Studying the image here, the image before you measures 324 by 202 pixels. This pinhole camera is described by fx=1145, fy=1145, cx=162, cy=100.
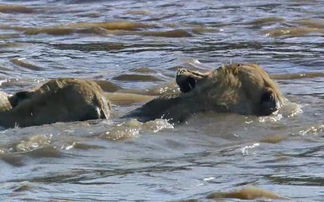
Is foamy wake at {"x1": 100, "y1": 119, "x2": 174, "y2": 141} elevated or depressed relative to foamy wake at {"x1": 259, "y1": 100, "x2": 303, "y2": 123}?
elevated

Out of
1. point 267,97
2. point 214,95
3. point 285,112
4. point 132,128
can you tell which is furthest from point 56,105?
point 285,112

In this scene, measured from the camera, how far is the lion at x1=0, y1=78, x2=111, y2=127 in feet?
23.2

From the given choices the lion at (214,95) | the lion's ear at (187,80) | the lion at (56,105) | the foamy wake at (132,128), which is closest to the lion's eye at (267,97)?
the lion at (214,95)

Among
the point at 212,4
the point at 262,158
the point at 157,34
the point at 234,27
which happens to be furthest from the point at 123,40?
the point at 262,158

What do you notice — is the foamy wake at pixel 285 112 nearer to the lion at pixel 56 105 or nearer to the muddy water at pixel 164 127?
the muddy water at pixel 164 127

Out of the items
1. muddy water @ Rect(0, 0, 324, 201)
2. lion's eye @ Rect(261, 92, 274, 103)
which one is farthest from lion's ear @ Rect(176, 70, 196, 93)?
lion's eye @ Rect(261, 92, 274, 103)

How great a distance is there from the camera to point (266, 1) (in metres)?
17.2

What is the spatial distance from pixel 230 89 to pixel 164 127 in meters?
0.52

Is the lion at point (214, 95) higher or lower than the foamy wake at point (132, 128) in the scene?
higher

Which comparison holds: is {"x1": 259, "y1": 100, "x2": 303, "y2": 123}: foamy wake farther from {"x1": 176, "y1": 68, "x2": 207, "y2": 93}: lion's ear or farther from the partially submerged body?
{"x1": 176, "y1": 68, "x2": 207, "y2": 93}: lion's ear

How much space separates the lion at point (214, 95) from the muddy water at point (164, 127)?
0.29 ft

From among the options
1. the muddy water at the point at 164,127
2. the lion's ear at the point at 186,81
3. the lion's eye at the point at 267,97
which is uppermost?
the lion's ear at the point at 186,81

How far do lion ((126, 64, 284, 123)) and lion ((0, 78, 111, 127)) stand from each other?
0.98 feet

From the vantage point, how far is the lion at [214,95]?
7.17 metres
